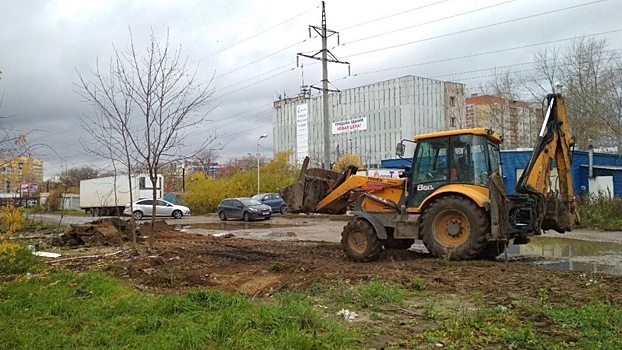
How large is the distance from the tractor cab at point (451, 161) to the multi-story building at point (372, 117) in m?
41.0

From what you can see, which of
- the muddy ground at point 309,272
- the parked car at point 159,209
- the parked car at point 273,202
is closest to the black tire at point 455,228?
the muddy ground at point 309,272

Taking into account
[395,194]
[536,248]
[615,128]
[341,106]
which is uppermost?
[341,106]

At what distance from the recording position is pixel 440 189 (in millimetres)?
11195

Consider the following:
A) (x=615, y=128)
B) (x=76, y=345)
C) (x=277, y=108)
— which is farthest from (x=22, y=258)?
(x=277, y=108)

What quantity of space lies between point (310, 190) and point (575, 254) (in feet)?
23.1

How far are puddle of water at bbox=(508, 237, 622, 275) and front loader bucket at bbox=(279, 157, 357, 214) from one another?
4.28 m

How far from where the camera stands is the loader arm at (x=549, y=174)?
10953 mm

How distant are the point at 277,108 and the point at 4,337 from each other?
2710 inches

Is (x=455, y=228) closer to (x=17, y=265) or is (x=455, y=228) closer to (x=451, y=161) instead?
(x=451, y=161)

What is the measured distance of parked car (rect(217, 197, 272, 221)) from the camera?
33.6 meters

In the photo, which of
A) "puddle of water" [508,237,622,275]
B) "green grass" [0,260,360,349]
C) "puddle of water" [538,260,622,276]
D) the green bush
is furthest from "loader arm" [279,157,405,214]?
the green bush

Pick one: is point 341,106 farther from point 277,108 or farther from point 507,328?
point 507,328

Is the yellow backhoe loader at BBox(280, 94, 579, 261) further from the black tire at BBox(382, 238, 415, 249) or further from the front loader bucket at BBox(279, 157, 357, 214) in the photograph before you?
the black tire at BBox(382, 238, 415, 249)

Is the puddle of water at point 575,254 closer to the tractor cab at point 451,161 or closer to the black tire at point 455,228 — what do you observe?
the black tire at point 455,228
